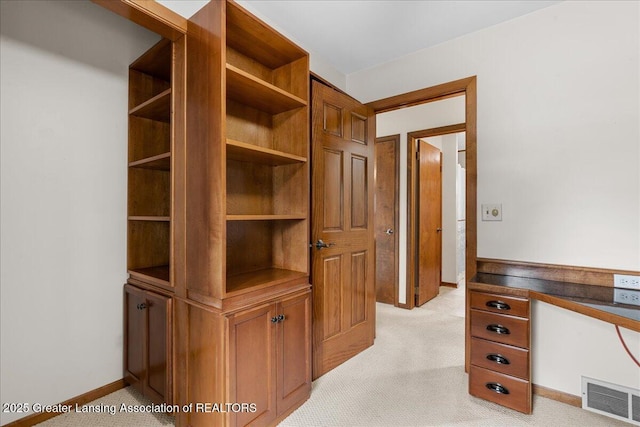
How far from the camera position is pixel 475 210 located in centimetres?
224

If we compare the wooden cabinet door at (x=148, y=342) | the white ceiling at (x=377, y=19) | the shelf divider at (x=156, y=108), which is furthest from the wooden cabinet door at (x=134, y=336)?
the white ceiling at (x=377, y=19)

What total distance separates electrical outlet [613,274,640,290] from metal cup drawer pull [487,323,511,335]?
69 cm

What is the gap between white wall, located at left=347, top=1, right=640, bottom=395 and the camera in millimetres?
1752

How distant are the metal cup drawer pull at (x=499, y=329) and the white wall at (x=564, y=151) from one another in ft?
1.36

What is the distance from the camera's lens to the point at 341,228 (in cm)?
237

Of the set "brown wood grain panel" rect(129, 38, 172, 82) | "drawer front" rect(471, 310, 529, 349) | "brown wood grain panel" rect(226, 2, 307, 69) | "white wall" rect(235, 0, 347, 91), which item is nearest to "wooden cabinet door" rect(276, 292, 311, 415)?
"drawer front" rect(471, 310, 529, 349)

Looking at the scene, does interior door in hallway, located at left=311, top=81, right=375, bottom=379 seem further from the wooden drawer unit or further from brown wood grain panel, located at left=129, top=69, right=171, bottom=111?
brown wood grain panel, located at left=129, top=69, right=171, bottom=111

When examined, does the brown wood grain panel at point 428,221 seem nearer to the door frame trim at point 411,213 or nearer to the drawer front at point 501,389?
the door frame trim at point 411,213

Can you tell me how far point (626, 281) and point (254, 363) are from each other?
2.17 metres

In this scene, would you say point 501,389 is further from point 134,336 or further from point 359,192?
point 134,336

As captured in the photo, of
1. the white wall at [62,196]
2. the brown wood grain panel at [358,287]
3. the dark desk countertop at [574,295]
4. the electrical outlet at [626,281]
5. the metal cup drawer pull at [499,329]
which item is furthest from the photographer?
the brown wood grain panel at [358,287]

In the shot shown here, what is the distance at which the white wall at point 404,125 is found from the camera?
3.50 m

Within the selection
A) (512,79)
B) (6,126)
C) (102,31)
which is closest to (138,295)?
(6,126)

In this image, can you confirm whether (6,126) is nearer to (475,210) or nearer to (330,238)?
(330,238)
